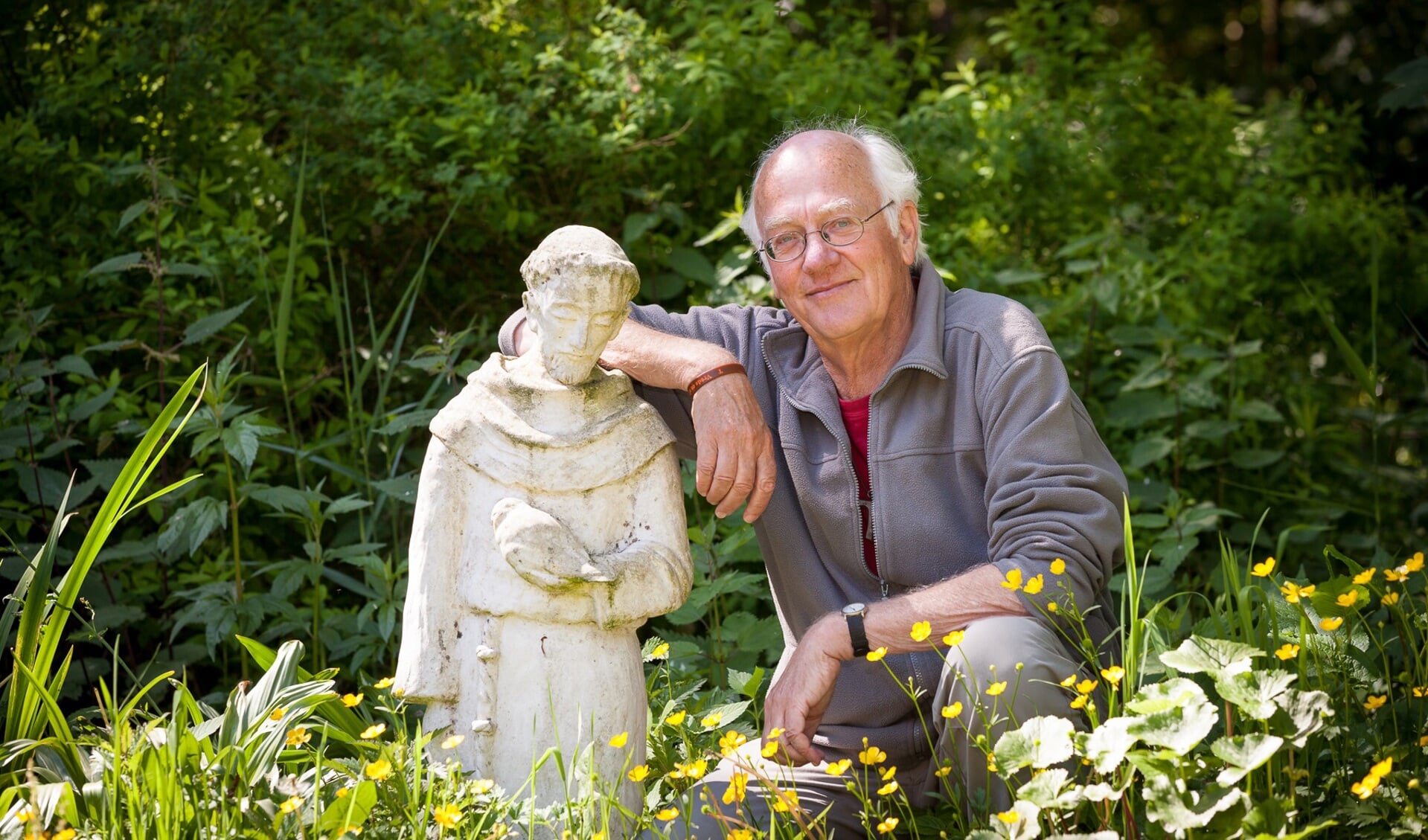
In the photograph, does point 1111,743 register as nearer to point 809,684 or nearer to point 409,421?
point 809,684

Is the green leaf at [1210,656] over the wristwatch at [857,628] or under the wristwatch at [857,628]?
over

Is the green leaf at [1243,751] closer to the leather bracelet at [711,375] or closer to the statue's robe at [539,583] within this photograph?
the statue's robe at [539,583]

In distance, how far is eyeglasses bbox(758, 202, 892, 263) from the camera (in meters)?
2.88

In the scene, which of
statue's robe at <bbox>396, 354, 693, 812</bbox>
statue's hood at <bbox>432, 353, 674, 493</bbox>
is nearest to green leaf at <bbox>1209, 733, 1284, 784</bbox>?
statue's robe at <bbox>396, 354, 693, 812</bbox>

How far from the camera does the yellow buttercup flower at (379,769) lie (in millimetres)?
2100

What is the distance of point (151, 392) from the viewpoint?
4.31 meters

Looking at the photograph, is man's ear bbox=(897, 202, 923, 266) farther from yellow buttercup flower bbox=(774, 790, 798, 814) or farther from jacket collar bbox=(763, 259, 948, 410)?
yellow buttercup flower bbox=(774, 790, 798, 814)

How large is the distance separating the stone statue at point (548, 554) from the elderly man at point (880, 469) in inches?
9.0

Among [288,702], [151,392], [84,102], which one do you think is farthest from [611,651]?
[84,102]

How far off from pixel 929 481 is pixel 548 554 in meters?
0.90

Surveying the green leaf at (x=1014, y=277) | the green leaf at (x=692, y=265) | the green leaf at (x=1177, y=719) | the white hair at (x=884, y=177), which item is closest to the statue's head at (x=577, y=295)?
the white hair at (x=884, y=177)

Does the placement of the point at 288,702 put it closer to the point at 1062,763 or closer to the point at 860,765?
the point at 860,765

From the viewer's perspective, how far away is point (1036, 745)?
2066 millimetres

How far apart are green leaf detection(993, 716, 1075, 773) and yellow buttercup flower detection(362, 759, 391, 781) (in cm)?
96
